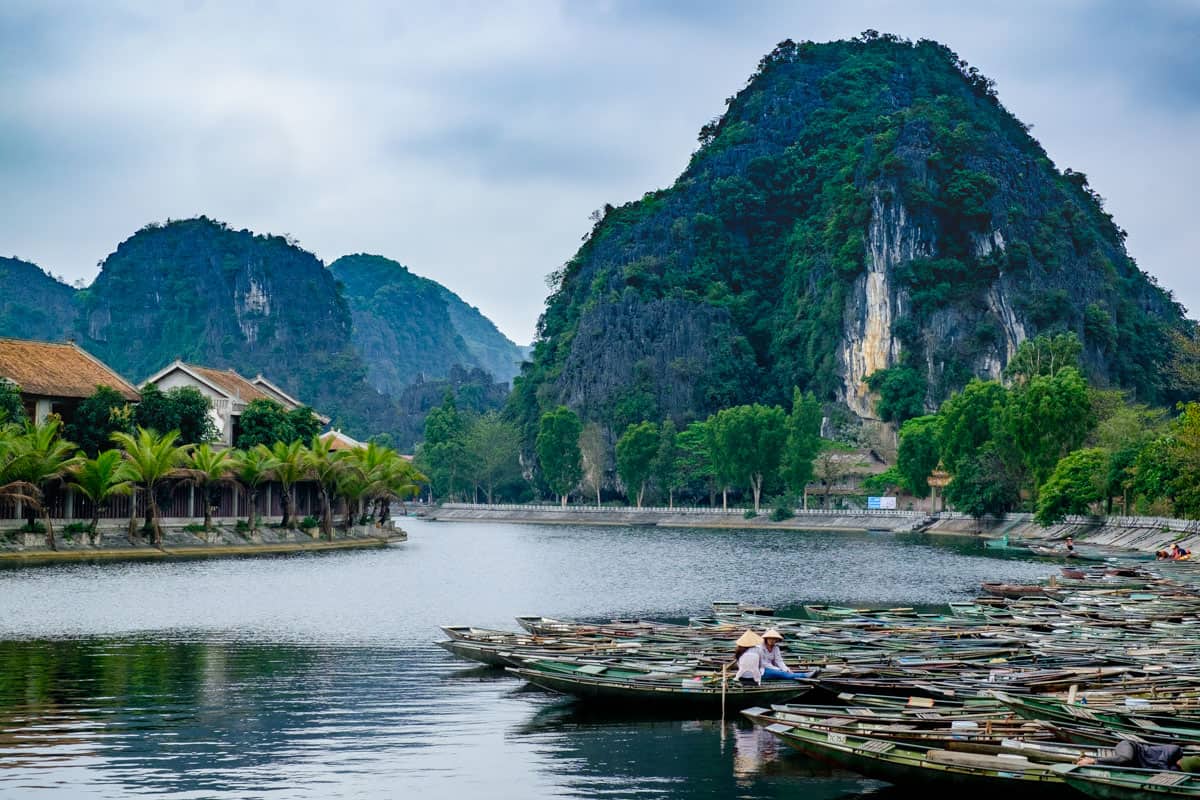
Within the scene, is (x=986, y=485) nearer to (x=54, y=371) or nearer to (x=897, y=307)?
(x=54, y=371)

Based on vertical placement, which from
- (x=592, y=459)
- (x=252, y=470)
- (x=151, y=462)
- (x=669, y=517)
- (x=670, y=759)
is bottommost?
(x=670, y=759)

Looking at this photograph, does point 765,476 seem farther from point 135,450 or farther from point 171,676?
point 171,676

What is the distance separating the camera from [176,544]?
215 ft

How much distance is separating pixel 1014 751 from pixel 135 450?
5174 cm

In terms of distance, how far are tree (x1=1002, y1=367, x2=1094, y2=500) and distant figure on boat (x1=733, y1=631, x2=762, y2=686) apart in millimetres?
72437

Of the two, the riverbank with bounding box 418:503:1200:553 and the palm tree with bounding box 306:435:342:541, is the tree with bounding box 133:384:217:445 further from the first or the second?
the riverbank with bounding box 418:503:1200:553

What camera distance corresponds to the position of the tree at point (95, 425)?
67312 mm

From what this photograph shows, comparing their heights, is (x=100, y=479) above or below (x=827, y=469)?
below

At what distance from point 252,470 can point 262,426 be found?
9.78 metres

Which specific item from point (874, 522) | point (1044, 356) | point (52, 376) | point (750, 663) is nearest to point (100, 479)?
point (52, 376)

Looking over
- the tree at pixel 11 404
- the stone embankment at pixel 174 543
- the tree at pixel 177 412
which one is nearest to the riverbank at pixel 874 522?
the stone embankment at pixel 174 543

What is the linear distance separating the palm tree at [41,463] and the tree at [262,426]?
19.4m

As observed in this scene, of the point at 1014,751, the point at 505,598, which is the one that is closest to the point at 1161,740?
the point at 1014,751

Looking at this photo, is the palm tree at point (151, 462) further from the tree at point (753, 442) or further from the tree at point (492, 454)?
the tree at point (492, 454)
